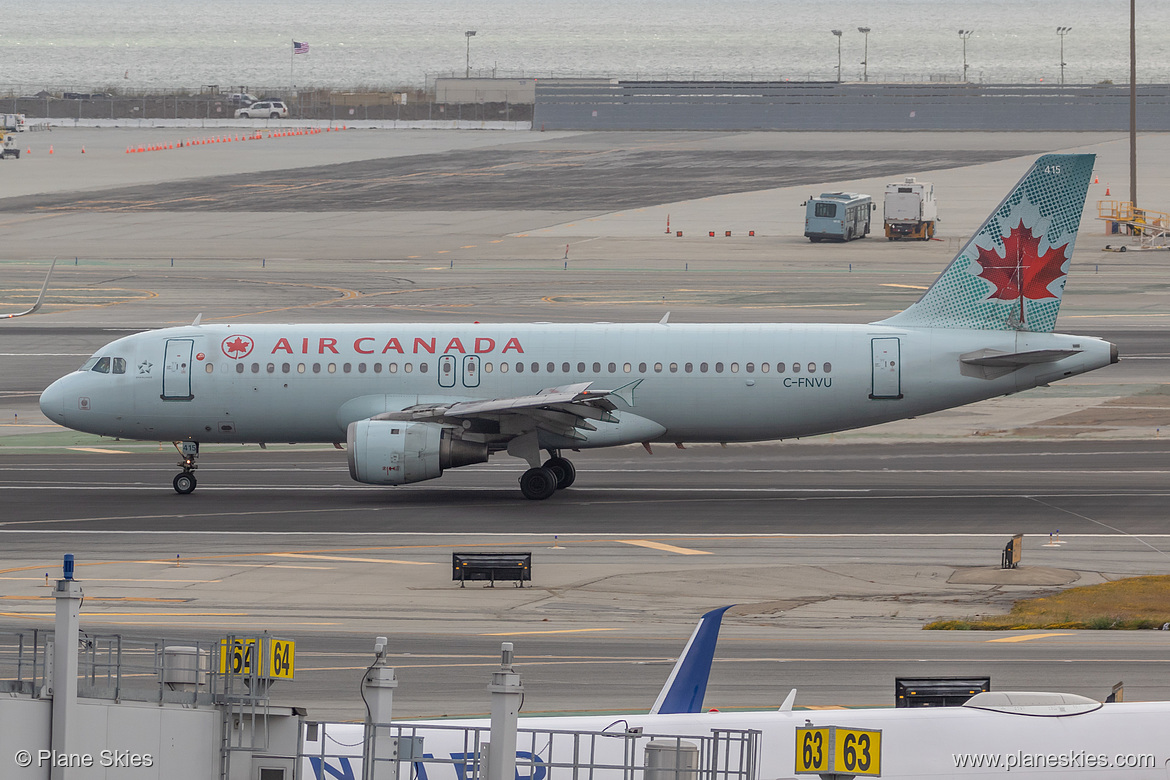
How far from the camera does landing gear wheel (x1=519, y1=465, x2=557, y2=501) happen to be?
4809 cm

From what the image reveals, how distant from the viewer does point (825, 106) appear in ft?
643

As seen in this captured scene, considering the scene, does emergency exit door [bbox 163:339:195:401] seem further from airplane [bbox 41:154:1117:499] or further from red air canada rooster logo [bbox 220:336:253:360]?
red air canada rooster logo [bbox 220:336:253:360]

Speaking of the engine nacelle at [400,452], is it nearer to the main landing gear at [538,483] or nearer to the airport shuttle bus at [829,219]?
the main landing gear at [538,483]

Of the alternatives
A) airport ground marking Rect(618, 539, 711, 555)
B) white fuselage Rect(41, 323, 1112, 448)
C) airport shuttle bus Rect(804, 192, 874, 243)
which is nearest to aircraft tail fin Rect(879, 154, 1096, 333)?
white fuselage Rect(41, 323, 1112, 448)

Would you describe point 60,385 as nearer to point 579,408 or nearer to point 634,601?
point 579,408

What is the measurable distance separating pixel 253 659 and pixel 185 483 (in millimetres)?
37894

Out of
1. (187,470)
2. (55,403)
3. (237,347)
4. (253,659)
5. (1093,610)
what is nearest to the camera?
(253,659)

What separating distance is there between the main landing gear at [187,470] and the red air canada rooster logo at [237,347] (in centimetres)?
351

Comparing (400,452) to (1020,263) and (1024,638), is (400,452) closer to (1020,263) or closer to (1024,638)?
(1020,263)

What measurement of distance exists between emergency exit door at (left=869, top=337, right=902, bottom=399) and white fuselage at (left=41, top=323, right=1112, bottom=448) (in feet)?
0.13

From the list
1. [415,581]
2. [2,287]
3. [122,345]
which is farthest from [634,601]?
[2,287]

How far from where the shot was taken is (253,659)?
13.5 meters

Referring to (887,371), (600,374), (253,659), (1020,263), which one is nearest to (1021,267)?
(1020,263)

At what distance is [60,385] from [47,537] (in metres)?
7.30
